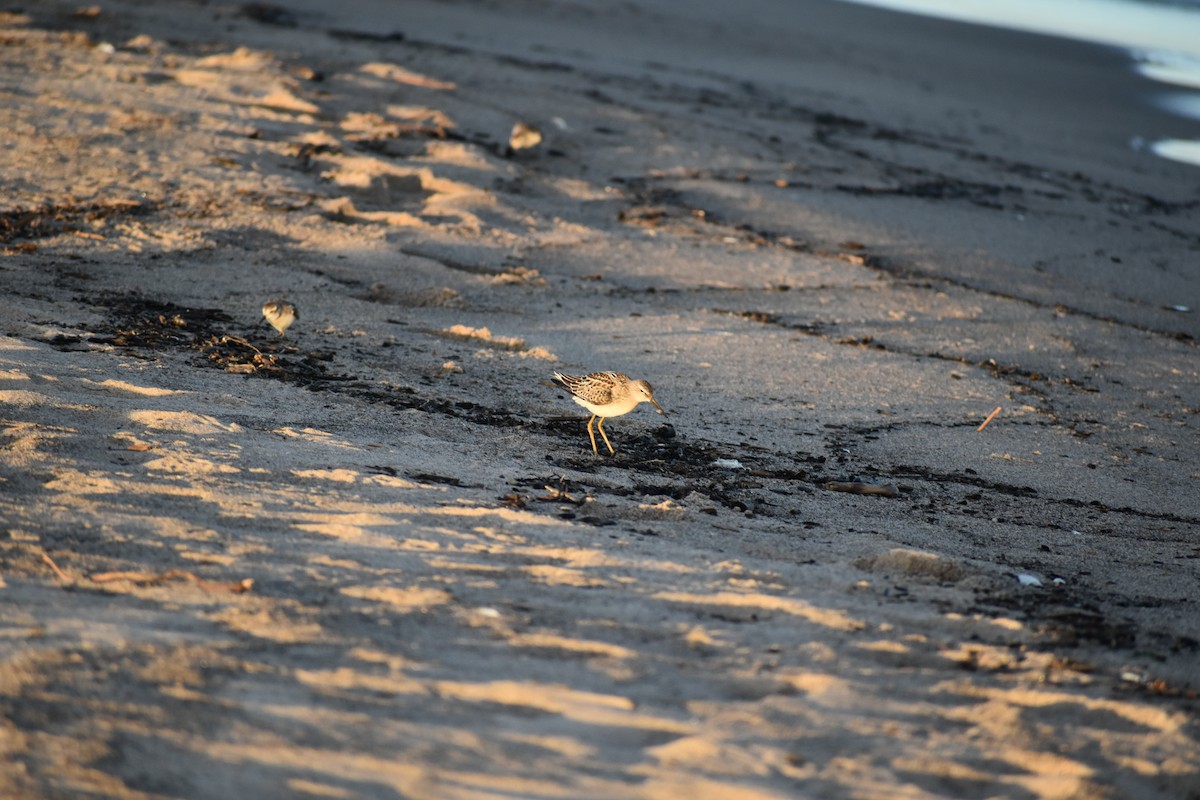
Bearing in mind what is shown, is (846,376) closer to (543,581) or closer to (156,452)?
(543,581)

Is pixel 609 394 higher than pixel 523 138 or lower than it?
lower

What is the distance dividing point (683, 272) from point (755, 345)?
4.71ft

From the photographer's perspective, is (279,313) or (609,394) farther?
(279,313)

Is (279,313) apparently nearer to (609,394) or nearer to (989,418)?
(609,394)

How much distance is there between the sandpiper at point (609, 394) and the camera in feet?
17.8

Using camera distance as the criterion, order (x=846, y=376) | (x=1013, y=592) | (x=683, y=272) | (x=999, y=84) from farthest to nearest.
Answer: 1. (x=999, y=84)
2. (x=683, y=272)
3. (x=846, y=376)
4. (x=1013, y=592)

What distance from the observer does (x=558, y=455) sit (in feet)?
17.5

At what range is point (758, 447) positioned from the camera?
577cm

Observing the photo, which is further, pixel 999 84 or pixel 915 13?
pixel 915 13

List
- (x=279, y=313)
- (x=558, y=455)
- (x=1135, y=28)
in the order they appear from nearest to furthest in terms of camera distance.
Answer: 1. (x=558, y=455)
2. (x=279, y=313)
3. (x=1135, y=28)

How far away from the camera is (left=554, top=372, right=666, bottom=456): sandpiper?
17.8ft

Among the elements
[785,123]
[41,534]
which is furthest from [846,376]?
[785,123]

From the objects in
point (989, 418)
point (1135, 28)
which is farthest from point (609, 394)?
point (1135, 28)

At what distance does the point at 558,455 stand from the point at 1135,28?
38980mm
